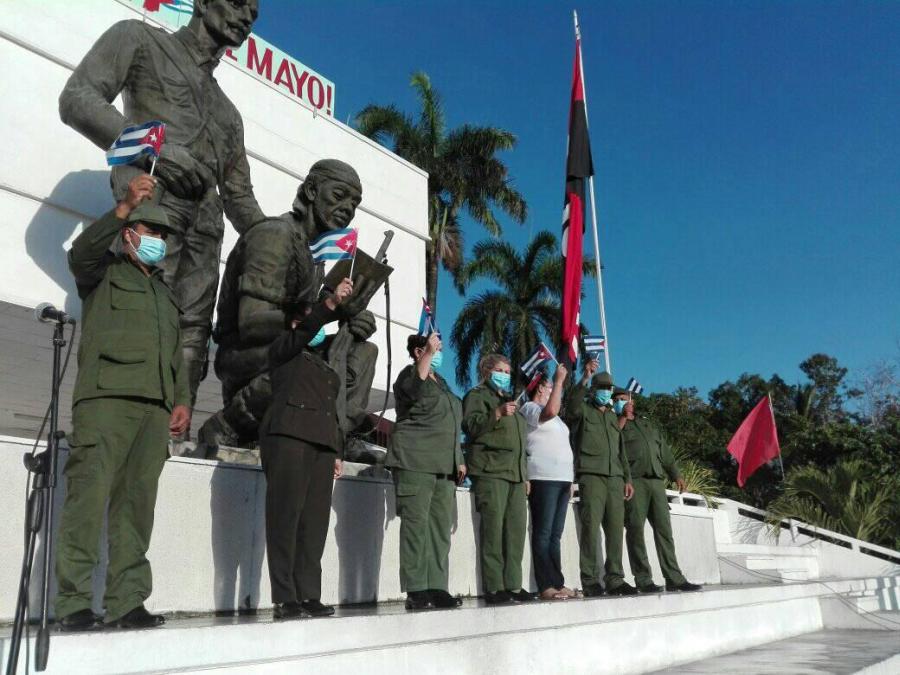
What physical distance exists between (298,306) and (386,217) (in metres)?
10.9

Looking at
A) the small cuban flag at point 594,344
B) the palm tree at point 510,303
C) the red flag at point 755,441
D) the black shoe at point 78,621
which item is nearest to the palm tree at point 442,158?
the palm tree at point 510,303

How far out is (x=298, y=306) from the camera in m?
4.21

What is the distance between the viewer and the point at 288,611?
3.72 metres

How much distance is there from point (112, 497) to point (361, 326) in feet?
6.80

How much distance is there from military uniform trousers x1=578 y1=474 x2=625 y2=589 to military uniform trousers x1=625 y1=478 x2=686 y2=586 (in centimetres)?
50

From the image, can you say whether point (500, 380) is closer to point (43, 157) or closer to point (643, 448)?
point (643, 448)

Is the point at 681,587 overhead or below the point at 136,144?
below

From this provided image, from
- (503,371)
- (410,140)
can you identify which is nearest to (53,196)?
(503,371)

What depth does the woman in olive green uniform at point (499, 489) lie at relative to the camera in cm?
539

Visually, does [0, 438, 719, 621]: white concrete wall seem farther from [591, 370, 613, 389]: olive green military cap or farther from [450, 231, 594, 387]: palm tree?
[450, 231, 594, 387]: palm tree

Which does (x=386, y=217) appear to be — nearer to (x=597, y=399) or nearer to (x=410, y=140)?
(x=597, y=399)

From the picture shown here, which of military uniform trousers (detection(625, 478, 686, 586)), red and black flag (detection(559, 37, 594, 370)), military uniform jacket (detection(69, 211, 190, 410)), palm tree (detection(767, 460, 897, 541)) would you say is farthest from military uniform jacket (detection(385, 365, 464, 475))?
palm tree (detection(767, 460, 897, 541))

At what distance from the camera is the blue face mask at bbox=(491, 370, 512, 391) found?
589cm

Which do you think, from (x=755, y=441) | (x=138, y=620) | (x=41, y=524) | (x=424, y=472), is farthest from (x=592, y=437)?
(x=755, y=441)
